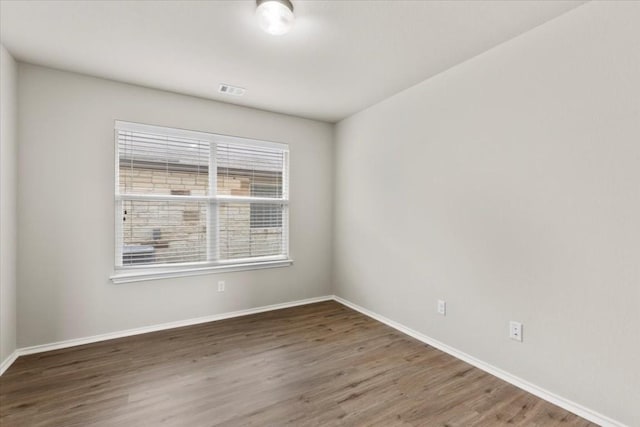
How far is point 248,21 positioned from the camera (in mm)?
2051

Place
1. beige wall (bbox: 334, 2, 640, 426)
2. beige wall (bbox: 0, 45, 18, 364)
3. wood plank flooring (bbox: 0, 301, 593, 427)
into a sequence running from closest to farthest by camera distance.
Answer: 1. beige wall (bbox: 334, 2, 640, 426)
2. wood plank flooring (bbox: 0, 301, 593, 427)
3. beige wall (bbox: 0, 45, 18, 364)

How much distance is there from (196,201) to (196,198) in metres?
0.05

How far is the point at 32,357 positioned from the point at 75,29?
2689 mm

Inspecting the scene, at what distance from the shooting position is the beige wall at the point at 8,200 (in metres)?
2.34

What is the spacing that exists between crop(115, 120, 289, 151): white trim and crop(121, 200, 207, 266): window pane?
734 mm

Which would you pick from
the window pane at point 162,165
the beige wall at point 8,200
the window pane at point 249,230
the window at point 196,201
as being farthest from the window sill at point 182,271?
the window pane at point 162,165

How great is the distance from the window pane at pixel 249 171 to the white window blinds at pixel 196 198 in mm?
12

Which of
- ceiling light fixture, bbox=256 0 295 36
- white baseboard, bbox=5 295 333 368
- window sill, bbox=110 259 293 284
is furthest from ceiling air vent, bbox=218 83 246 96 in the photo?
white baseboard, bbox=5 295 333 368

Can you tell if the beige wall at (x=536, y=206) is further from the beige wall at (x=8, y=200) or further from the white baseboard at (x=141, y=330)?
the beige wall at (x=8, y=200)

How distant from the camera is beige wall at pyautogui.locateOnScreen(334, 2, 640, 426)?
5.67ft

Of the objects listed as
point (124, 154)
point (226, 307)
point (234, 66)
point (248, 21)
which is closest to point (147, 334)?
point (226, 307)

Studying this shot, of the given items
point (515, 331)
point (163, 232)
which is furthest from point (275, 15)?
point (515, 331)

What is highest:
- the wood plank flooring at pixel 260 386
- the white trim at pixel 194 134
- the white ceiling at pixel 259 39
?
the white ceiling at pixel 259 39

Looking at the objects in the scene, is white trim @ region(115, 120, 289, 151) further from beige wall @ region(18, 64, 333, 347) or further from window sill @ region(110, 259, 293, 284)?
window sill @ region(110, 259, 293, 284)
